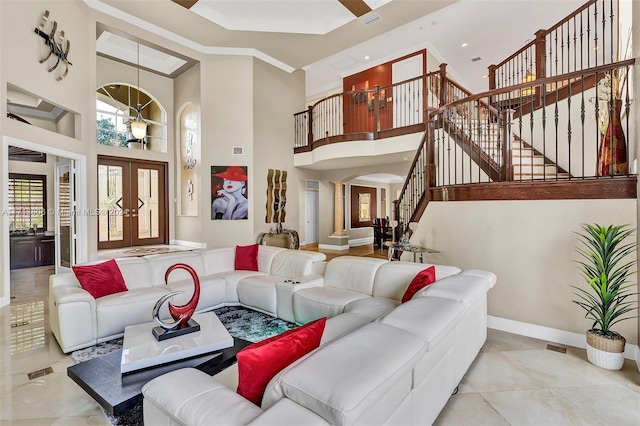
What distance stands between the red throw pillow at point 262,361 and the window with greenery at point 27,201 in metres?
8.22

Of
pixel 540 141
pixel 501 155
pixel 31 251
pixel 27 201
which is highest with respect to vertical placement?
pixel 540 141

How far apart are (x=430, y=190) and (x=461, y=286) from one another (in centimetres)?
231

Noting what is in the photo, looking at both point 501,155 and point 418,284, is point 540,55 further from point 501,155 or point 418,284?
point 418,284

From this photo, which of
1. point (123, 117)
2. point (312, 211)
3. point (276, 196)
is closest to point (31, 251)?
point (123, 117)

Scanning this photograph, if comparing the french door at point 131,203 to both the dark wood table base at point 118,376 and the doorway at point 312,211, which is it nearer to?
the doorway at point 312,211

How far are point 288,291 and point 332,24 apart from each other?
5.59 meters

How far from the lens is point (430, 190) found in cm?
434

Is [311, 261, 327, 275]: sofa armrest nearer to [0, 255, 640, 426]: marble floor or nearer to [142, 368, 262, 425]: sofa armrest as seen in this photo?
[0, 255, 640, 426]: marble floor

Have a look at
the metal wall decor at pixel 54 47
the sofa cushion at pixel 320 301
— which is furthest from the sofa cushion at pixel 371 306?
the metal wall decor at pixel 54 47

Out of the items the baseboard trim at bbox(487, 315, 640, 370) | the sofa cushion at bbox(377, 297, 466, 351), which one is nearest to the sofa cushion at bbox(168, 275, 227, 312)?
Result: the sofa cushion at bbox(377, 297, 466, 351)

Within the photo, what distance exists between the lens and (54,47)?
4547 mm

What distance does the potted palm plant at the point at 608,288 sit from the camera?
8.22 ft

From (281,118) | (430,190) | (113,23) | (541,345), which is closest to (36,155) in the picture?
(113,23)

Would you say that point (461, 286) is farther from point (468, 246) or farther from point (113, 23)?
point (113, 23)
